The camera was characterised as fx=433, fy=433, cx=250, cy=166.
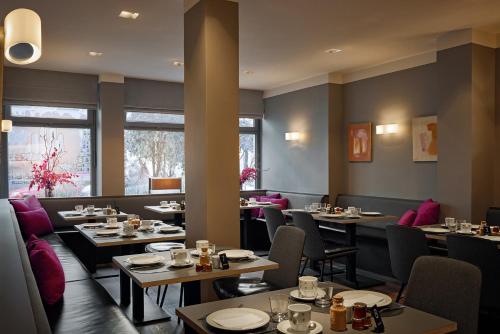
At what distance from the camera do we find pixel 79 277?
3.16m

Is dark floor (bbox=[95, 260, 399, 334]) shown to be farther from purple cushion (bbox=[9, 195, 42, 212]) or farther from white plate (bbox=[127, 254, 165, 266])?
purple cushion (bbox=[9, 195, 42, 212])

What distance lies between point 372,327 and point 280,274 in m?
1.35

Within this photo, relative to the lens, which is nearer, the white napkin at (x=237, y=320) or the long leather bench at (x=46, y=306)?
the long leather bench at (x=46, y=306)

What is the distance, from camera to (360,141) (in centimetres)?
637

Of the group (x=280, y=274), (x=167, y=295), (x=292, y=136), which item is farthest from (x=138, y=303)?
(x=292, y=136)

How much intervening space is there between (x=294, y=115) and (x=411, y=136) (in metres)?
2.28

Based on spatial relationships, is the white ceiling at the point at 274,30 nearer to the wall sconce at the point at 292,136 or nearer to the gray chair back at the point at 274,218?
the wall sconce at the point at 292,136

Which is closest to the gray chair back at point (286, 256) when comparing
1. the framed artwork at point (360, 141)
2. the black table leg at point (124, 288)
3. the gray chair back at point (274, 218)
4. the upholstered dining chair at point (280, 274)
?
the upholstered dining chair at point (280, 274)

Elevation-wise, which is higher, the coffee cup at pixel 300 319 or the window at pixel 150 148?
the window at pixel 150 148

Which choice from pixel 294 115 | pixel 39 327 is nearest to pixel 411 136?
pixel 294 115

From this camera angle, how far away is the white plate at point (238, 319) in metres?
1.55

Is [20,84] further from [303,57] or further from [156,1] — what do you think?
[303,57]

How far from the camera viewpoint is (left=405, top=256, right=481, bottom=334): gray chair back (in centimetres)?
177

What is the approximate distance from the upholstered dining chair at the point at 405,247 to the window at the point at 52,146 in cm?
516
